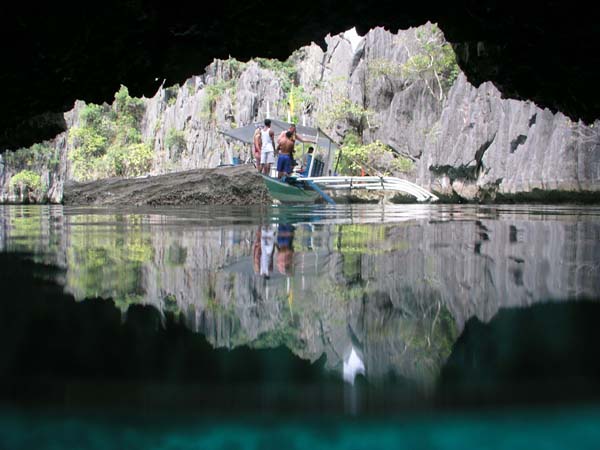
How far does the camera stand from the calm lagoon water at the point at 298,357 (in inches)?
17.6

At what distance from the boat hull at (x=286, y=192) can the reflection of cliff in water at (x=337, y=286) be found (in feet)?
28.7

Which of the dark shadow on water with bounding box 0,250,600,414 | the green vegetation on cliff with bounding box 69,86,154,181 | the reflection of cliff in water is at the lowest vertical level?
the dark shadow on water with bounding box 0,250,600,414

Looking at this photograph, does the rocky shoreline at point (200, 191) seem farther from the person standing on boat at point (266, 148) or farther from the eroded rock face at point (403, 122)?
the eroded rock face at point (403, 122)

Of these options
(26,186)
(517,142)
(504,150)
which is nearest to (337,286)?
(517,142)

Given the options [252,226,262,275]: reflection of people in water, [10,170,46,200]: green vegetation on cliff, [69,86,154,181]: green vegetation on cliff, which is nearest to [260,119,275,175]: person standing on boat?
[252,226,262,275]: reflection of people in water

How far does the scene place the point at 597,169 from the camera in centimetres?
925

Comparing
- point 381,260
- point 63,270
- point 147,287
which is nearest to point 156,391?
point 147,287

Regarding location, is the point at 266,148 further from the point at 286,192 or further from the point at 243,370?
the point at 243,370

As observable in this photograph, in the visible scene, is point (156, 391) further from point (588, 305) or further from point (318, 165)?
point (318, 165)

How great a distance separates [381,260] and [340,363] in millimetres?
1015

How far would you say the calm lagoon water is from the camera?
1.46 ft

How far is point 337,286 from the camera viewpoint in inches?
44.3

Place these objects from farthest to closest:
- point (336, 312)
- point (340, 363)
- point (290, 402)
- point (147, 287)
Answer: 1. point (147, 287)
2. point (336, 312)
3. point (340, 363)
4. point (290, 402)

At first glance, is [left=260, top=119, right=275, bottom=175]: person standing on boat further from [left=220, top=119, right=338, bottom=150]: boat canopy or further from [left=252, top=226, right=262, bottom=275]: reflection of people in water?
[left=252, top=226, right=262, bottom=275]: reflection of people in water
